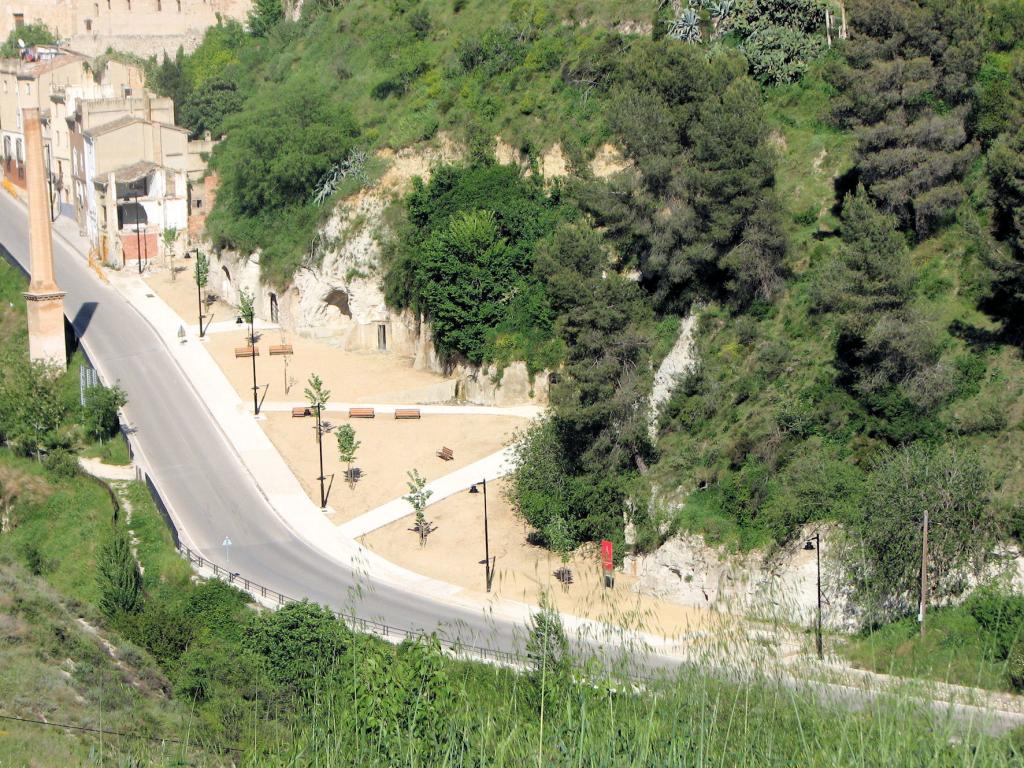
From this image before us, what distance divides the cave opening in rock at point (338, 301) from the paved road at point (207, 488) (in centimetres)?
781

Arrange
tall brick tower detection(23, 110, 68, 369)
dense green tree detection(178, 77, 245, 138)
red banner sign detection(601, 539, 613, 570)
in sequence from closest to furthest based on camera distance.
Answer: red banner sign detection(601, 539, 613, 570), tall brick tower detection(23, 110, 68, 369), dense green tree detection(178, 77, 245, 138)

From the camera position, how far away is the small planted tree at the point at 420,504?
4838 centimetres

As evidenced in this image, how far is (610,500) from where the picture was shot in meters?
46.3

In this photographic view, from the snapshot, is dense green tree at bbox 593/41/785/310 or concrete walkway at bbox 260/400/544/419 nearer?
dense green tree at bbox 593/41/785/310

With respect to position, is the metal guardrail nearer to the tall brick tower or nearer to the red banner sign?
the red banner sign

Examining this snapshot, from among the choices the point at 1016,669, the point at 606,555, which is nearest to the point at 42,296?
the point at 606,555

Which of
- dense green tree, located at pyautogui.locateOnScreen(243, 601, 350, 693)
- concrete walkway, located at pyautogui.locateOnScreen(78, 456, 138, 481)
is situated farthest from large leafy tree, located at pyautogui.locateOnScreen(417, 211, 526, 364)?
dense green tree, located at pyautogui.locateOnScreen(243, 601, 350, 693)

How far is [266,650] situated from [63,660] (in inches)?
201

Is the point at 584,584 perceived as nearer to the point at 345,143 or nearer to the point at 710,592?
the point at 710,592

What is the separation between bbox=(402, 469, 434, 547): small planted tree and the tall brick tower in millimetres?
21664

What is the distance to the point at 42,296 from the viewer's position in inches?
2496

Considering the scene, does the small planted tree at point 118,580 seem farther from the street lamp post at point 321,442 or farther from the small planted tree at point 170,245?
the small planted tree at point 170,245

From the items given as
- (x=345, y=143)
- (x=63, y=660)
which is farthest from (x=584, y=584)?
(x=345, y=143)

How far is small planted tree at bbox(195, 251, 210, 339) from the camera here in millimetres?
67062
